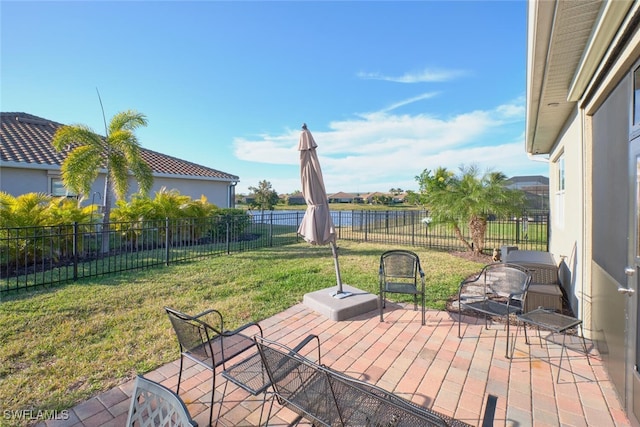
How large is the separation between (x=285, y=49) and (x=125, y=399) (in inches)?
395

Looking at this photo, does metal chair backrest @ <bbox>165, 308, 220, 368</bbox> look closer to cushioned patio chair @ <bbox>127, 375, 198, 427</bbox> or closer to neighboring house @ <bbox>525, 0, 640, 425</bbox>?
cushioned patio chair @ <bbox>127, 375, 198, 427</bbox>

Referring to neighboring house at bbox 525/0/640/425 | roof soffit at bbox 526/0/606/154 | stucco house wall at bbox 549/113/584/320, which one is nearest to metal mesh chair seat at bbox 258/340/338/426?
neighboring house at bbox 525/0/640/425

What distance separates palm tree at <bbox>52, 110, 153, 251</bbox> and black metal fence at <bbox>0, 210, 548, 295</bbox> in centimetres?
77

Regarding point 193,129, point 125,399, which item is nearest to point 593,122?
point 125,399

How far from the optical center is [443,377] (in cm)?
277

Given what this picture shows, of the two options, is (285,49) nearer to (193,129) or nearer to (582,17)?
(193,129)

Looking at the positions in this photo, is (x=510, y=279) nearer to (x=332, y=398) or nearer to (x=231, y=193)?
(x=332, y=398)

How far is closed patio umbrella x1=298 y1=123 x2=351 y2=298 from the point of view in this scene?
4285mm

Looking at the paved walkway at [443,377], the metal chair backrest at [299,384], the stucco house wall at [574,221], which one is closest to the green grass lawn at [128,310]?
the paved walkway at [443,377]

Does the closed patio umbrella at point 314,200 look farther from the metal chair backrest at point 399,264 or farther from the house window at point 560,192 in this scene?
the house window at point 560,192

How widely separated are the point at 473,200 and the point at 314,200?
6743 mm

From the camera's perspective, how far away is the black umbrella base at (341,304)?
4.21 metres

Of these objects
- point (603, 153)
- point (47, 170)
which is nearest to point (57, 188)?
point (47, 170)

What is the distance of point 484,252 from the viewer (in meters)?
9.76
